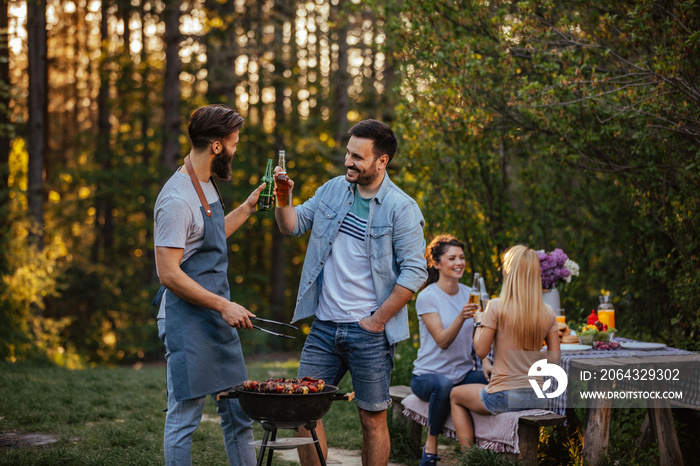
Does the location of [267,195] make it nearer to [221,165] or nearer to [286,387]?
[221,165]

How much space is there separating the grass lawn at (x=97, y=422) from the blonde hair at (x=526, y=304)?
78.7 inches

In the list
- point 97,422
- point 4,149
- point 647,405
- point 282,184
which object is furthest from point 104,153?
point 647,405

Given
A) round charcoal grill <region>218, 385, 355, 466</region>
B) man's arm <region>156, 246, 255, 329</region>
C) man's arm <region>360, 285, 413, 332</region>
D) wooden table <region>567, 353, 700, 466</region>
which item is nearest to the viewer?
round charcoal grill <region>218, 385, 355, 466</region>

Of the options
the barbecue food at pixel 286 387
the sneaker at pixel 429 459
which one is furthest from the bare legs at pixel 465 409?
the barbecue food at pixel 286 387

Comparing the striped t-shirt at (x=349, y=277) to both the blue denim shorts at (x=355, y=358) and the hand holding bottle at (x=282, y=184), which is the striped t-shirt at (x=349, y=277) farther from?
the hand holding bottle at (x=282, y=184)

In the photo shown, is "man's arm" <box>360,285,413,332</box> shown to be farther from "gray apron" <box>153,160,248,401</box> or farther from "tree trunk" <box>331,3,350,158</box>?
"tree trunk" <box>331,3,350,158</box>

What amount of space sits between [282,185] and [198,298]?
75 cm

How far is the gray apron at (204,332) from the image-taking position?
3363 millimetres

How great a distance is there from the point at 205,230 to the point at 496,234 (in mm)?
4656

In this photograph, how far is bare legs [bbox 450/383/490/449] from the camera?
14.9 feet

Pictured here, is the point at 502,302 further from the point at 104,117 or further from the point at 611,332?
the point at 104,117

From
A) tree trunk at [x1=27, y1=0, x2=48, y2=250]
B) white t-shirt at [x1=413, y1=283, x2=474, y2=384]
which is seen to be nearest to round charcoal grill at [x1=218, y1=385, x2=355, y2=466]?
white t-shirt at [x1=413, y1=283, x2=474, y2=384]

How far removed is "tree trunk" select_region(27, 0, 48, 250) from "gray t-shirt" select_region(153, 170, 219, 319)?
1107 cm

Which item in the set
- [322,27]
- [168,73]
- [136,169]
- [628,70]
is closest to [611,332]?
[628,70]
